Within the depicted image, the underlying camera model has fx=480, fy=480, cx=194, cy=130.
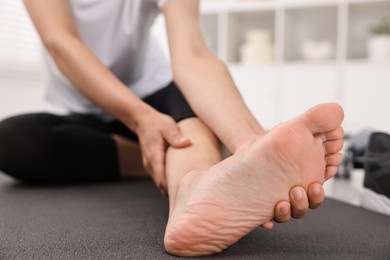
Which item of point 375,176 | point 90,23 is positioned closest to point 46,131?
point 90,23

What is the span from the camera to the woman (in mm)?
558

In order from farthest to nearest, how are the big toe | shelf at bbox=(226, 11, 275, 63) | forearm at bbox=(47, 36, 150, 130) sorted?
shelf at bbox=(226, 11, 275, 63) → forearm at bbox=(47, 36, 150, 130) → the big toe

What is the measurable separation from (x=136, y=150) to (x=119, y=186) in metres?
0.12

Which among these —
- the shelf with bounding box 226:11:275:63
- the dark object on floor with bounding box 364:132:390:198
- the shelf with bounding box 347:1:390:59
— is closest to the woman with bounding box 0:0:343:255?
the dark object on floor with bounding box 364:132:390:198

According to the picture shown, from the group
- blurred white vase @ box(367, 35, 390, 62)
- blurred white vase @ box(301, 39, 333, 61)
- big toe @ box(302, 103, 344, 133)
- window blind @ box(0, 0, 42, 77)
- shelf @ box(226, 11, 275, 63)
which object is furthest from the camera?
shelf @ box(226, 11, 275, 63)

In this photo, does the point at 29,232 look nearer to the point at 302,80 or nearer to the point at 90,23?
the point at 90,23

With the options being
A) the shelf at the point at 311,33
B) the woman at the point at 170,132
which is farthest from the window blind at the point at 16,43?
the shelf at the point at 311,33

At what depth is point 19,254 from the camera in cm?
59

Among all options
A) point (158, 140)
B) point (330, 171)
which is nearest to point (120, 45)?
point (158, 140)

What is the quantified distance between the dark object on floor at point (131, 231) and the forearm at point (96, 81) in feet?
0.62

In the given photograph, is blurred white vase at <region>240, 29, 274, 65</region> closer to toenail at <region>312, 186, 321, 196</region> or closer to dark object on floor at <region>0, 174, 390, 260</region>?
dark object on floor at <region>0, 174, 390, 260</region>

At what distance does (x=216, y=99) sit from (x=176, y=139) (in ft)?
0.31

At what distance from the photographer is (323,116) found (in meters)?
0.54

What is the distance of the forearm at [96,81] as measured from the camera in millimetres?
897
